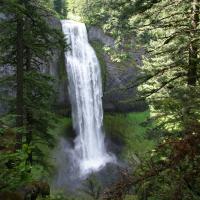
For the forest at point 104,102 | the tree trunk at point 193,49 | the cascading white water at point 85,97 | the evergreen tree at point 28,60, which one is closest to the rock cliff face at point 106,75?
the forest at point 104,102

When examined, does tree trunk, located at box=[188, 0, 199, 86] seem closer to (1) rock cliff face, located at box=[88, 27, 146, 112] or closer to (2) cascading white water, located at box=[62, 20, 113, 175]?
(2) cascading white water, located at box=[62, 20, 113, 175]

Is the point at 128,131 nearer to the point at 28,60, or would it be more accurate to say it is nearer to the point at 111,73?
the point at 111,73

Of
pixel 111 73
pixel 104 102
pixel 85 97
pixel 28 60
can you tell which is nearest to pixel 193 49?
pixel 28 60

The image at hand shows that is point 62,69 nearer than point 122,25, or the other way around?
point 122,25

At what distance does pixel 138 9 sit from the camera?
9.34m

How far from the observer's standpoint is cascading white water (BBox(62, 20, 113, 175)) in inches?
1353

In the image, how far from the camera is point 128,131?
123ft

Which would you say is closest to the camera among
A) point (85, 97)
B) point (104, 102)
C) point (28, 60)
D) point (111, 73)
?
point (28, 60)

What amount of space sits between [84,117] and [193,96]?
89.8 feet

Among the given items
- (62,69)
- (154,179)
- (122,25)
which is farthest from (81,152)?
(154,179)

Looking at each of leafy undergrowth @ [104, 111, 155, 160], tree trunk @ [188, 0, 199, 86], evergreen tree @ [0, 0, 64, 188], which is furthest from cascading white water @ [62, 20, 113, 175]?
tree trunk @ [188, 0, 199, 86]

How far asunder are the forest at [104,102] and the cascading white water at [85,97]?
10 cm

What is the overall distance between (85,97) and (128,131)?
5863 millimetres

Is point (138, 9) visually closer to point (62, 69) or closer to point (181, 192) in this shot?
point (181, 192)
